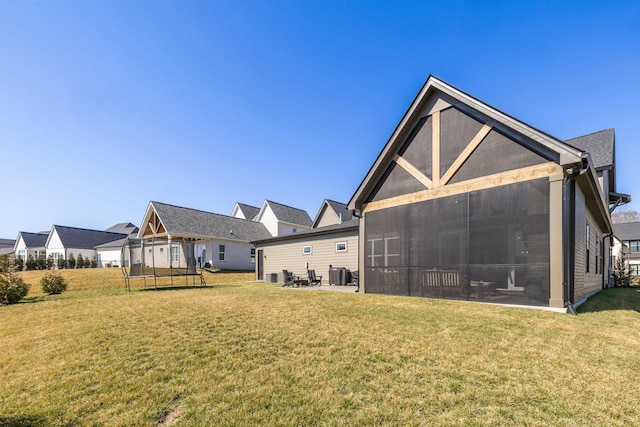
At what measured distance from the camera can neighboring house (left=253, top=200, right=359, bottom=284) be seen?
15094 millimetres

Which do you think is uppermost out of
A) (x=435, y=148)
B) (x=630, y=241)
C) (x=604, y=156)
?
(x=604, y=156)

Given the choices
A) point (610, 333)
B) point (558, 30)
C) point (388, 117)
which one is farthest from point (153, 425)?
point (388, 117)

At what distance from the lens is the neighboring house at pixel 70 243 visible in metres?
34.0

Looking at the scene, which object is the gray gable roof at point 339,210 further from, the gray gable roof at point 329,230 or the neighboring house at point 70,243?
the neighboring house at point 70,243

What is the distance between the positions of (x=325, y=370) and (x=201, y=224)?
25247 mm

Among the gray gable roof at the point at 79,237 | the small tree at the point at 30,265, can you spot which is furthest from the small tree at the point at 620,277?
the gray gable roof at the point at 79,237

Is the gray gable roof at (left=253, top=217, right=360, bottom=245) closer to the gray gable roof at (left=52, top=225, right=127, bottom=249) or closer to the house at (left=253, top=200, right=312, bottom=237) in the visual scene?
the house at (left=253, top=200, right=312, bottom=237)

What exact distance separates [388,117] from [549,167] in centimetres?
1138

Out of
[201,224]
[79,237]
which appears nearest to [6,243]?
[79,237]

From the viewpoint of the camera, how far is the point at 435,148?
934 centimetres

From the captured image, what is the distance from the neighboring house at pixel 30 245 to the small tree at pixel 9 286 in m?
35.1

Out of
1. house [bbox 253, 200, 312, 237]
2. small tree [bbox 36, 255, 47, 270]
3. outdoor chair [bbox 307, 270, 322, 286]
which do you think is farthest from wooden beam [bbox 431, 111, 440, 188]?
small tree [bbox 36, 255, 47, 270]

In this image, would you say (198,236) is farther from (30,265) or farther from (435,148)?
(435,148)

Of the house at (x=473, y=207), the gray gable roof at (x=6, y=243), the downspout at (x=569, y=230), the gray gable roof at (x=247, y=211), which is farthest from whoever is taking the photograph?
the gray gable roof at (x=6, y=243)
